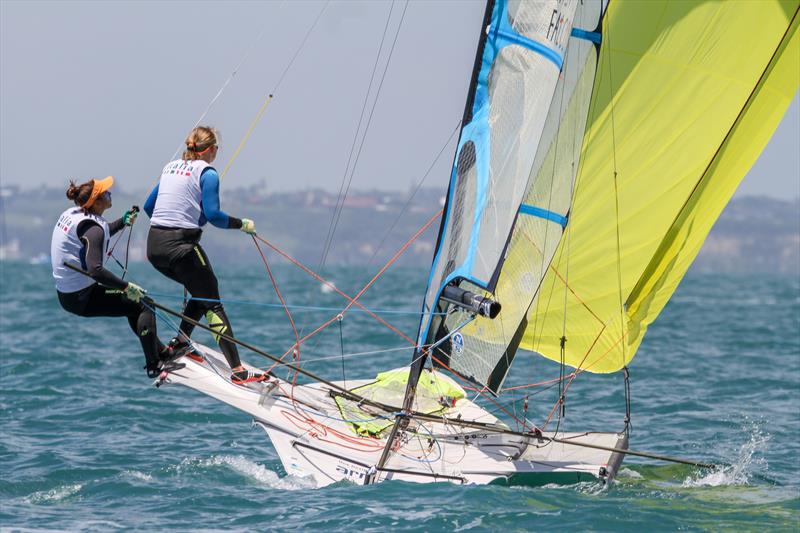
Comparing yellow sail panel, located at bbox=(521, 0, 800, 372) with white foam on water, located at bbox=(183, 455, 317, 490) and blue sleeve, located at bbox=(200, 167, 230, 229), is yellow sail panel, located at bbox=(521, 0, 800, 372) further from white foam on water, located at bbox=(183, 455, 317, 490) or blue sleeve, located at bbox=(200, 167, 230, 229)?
blue sleeve, located at bbox=(200, 167, 230, 229)

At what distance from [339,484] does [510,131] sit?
2.44 m

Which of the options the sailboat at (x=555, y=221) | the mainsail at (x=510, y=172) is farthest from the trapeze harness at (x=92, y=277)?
the mainsail at (x=510, y=172)

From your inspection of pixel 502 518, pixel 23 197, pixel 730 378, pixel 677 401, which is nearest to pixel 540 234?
pixel 502 518

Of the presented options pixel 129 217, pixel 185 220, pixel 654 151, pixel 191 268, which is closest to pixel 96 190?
pixel 129 217

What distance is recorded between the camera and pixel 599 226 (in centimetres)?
841

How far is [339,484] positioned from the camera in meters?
6.95

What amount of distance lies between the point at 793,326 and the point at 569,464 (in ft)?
54.2

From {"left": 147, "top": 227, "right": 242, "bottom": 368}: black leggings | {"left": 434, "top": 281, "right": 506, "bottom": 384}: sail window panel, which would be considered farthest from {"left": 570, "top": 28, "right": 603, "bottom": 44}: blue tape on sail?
{"left": 147, "top": 227, "right": 242, "bottom": 368}: black leggings

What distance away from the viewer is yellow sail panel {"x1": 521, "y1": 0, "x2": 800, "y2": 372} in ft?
26.2

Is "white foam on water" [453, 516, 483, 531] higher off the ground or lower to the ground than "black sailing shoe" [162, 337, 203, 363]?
lower

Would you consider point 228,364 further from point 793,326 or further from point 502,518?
point 793,326

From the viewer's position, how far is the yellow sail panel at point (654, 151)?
7.99 meters

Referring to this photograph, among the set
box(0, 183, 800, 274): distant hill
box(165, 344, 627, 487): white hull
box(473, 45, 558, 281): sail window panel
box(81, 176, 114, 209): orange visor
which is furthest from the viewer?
box(0, 183, 800, 274): distant hill

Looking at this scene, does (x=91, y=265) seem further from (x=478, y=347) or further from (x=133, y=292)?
(x=478, y=347)
